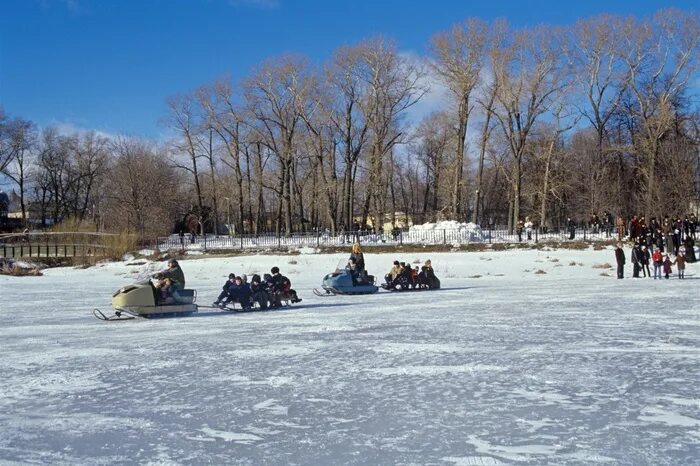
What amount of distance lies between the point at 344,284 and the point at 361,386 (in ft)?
43.2

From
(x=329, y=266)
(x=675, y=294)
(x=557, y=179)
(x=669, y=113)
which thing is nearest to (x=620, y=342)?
(x=675, y=294)

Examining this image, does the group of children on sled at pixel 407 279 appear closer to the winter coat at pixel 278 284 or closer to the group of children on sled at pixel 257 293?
the winter coat at pixel 278 284

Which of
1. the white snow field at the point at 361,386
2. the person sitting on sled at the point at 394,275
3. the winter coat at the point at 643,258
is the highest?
the winter coat at the point at 643,258

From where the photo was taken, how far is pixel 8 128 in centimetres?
6662

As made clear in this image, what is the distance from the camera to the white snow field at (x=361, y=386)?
584cm

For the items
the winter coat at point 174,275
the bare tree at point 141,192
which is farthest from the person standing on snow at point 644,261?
the bare tree at point 141,192

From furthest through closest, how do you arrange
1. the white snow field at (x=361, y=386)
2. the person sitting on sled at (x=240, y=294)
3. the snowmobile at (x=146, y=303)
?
the person sitting on sled at (x=240, y=294), the snowmobile at (x=146, y=303), the white snow field at (x=361, y=386)

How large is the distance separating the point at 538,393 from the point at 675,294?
13065mm

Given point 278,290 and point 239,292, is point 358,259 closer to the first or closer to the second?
point 278,290

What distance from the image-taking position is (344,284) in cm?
2130

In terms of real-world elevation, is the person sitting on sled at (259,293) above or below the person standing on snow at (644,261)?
below

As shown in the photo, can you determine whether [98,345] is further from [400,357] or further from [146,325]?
[400,357]

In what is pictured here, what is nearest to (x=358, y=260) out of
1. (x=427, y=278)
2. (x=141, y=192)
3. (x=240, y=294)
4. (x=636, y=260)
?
(x=427, y=278)

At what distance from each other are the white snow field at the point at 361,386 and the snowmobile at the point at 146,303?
0.37m
